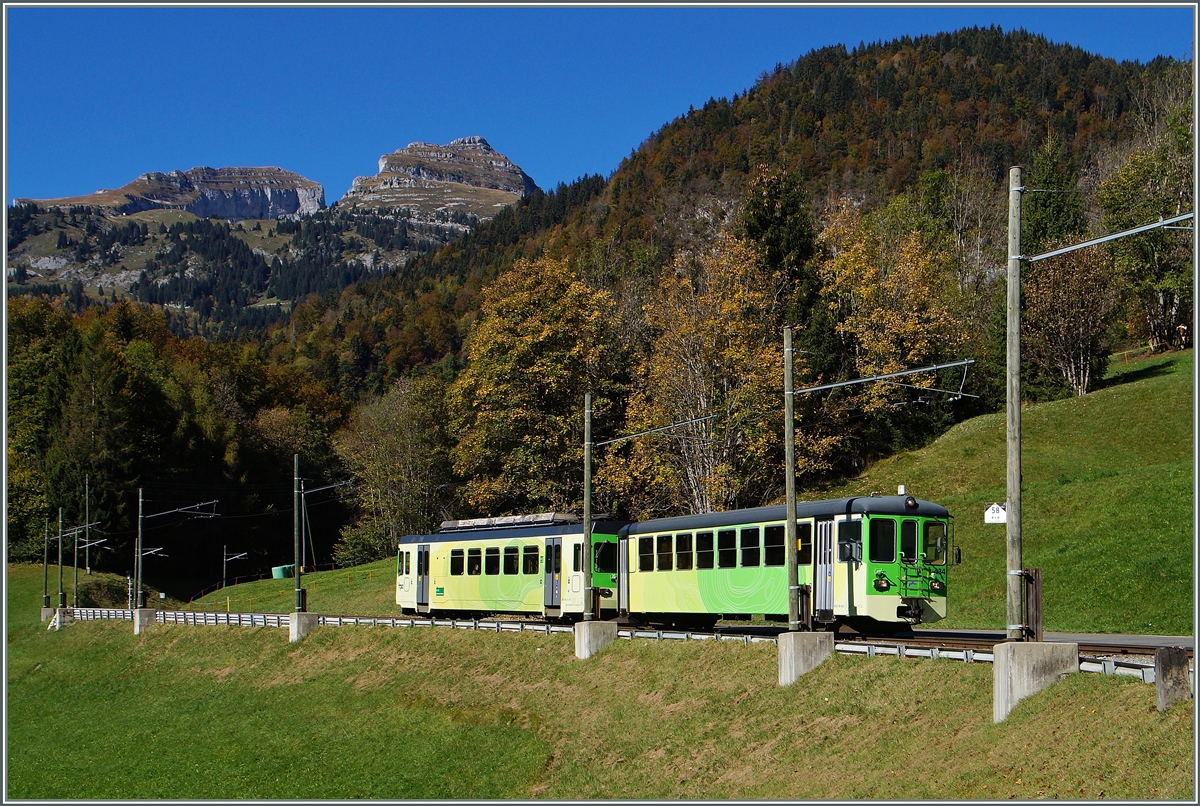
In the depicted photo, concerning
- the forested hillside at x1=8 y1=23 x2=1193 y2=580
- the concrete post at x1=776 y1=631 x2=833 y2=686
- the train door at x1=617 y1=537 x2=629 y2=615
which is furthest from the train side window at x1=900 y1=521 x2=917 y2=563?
the forested hillside at x1=8 y1=23 x2=1193 y2=580

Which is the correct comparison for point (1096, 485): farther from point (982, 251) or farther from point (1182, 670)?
point (982, 251)

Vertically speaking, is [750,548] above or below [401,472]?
above

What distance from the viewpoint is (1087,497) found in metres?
40.8

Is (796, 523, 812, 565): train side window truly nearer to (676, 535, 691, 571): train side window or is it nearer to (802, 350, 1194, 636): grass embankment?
(676, 535, 691, 571): train side window

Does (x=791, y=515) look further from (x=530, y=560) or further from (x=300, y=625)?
(x=300, y=625)

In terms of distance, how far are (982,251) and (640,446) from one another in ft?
167

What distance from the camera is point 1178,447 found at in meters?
48.9

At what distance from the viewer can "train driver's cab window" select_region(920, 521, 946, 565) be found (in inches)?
1064

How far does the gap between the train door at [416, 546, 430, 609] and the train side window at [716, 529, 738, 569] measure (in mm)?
17149

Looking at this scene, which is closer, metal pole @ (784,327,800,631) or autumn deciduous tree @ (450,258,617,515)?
metal pole @ (784,327,800,631)

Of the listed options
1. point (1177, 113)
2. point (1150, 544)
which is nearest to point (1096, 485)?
point (1150, 544)

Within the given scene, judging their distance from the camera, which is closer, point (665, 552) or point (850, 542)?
point (850, 542)

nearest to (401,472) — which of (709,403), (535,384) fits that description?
(535,384)

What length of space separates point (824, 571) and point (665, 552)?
6863 millimetres
